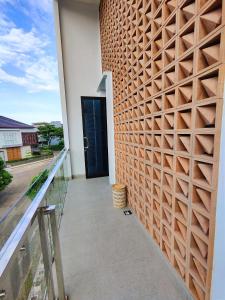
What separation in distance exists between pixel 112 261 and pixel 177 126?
1469mm

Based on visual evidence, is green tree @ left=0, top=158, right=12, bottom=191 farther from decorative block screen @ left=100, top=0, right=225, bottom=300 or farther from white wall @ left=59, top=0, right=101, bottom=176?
decorative block screen @ left=100, top=0, right=225, bottom=300

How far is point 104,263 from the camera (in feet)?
5.04

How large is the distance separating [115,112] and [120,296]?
271 cm

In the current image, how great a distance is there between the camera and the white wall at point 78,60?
13.1 feet

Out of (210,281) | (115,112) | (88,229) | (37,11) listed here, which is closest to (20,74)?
(37,11)

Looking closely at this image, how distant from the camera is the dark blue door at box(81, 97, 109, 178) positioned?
428 centimetres

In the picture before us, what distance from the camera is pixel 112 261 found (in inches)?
61.3

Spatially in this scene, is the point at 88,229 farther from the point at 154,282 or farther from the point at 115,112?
the point at 115,112

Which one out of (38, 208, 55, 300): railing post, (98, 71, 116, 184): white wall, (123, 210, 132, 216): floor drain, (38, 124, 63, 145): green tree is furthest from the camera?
(38, 124, 63, 145): green tree

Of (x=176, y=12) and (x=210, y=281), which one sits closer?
(x=210, y=281)

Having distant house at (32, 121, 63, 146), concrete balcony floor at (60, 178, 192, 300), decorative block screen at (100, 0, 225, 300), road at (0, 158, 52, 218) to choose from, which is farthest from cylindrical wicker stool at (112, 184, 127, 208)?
distant house at (32, 121, 63, 146)

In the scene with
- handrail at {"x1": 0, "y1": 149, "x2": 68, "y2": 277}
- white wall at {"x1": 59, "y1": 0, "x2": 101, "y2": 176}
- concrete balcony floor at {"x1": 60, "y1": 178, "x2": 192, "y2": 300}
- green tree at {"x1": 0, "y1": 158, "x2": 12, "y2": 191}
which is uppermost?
white wall at {"x1": 59, "y1": 0, "x2": 101, "y2": 176}

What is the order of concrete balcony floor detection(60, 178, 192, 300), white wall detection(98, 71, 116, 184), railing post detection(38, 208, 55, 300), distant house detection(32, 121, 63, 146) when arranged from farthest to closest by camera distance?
1. distant house detection(32, 121, 63, 146)
2. white wall detection(98, 71, 116, 184)
3. concrete balcony floor detection(60, 178, 192, 300)
4. railing post detection(38, 208, 55, 300)

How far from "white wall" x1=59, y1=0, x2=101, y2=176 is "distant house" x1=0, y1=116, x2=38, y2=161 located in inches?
45.8
